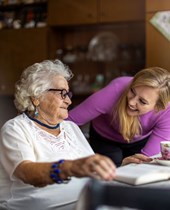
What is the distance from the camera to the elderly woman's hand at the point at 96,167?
0.99m

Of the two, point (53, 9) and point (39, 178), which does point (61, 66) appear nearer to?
point (39, 178)

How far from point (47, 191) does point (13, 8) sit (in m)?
4.02

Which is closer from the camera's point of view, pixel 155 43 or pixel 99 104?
pixel 99 104

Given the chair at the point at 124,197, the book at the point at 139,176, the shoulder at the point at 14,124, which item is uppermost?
the chair at the point at 124,197

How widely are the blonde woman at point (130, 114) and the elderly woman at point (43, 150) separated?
1.44 ft

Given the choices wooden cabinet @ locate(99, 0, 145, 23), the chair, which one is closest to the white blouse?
the chair

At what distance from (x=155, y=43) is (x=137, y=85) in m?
2.06

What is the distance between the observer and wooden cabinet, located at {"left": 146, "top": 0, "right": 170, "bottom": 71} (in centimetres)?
395

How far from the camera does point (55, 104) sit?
164 centimetres

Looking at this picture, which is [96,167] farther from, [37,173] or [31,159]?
[31,159]

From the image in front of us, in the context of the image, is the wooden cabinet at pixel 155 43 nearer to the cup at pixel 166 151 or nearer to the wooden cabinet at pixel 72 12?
the wooden cabinet at pixel 72 12

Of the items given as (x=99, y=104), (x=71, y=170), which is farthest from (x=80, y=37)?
(x=71, y=170)

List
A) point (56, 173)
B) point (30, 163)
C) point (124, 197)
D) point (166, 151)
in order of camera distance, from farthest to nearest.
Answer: point (166, 151)
point (30, 163)
point (56, 173)
point (124, 197)

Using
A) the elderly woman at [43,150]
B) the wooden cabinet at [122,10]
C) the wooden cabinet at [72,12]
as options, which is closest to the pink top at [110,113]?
the elderly woman at [43,150]
